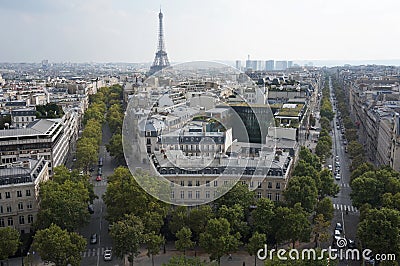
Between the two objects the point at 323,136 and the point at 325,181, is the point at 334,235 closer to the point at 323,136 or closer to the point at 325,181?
the point at 325,181

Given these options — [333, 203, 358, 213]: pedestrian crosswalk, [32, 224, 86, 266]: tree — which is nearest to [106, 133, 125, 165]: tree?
[333, 203, 358, 213]: pedestrian crosswalk

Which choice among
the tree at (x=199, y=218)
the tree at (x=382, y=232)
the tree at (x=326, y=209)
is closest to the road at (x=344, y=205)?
the tree at (x=326, y=209)

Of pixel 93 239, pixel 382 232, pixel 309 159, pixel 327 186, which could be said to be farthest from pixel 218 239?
pixel 309 159

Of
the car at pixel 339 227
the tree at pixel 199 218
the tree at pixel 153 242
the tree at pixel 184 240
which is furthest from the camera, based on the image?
the car at pixel 339 227

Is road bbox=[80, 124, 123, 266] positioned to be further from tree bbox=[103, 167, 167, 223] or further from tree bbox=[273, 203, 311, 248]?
tree bbox=[273, 203, 311, 248]

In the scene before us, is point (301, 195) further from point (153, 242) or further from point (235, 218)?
point (153, 242)

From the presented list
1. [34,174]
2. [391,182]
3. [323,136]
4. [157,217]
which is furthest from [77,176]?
[323,136]

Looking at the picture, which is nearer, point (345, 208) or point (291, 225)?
point (291, 225)

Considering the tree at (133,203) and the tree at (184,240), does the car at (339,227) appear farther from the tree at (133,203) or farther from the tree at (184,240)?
the tree at (133,203)
